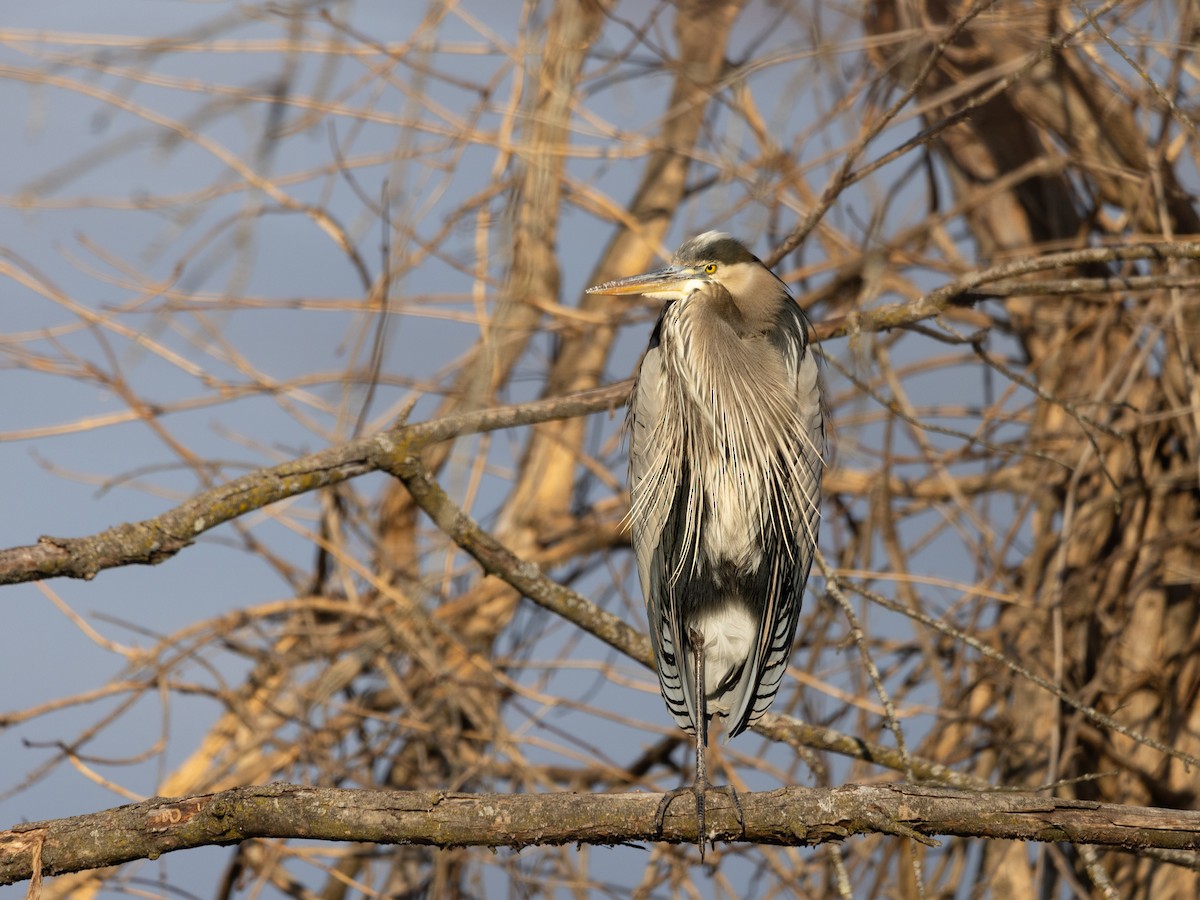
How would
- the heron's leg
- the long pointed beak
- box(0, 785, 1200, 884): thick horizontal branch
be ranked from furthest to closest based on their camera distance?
1. the long pointed beak
2. the heron's leg
3. box(0, 785, 1200, 884): thick horizontal branch

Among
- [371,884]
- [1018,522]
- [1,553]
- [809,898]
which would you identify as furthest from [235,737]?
[1018,522]

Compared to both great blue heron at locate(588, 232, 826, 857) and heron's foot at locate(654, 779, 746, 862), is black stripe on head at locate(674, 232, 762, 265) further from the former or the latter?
heron's foot at locate(654, 779, 746, 862)

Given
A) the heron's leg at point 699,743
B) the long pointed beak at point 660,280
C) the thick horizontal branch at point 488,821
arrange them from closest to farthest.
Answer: the thick horizontal branch at point 488,821 → the heron's leg at point 699,743 → the long pointed beak at point 660,280

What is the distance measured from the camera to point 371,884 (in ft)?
9.18

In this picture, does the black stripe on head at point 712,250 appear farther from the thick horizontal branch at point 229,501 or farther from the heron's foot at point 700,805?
the heron's foot at point 700,805

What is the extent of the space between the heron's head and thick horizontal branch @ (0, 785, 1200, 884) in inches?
34.1

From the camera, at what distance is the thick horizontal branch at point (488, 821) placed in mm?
1252

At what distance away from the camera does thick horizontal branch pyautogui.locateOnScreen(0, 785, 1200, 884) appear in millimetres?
1252

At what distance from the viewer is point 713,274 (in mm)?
1911

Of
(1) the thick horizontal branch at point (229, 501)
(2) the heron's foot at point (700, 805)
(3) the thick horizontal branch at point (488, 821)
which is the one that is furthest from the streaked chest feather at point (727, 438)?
(3) the thick horizontal branch at point (488, 821)

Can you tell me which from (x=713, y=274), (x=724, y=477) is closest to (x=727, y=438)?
(x=724, y=477)

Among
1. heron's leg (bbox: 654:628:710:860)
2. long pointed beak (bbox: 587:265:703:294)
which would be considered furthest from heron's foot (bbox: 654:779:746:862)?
long pointed beak (bbox: 587:265:703:294)

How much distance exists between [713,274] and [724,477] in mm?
328

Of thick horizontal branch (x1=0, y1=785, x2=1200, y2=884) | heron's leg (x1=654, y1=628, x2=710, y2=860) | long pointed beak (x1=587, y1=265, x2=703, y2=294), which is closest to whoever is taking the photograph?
thick horizontal branch (x1=0, y1=785, x2=1200, y2=884)
